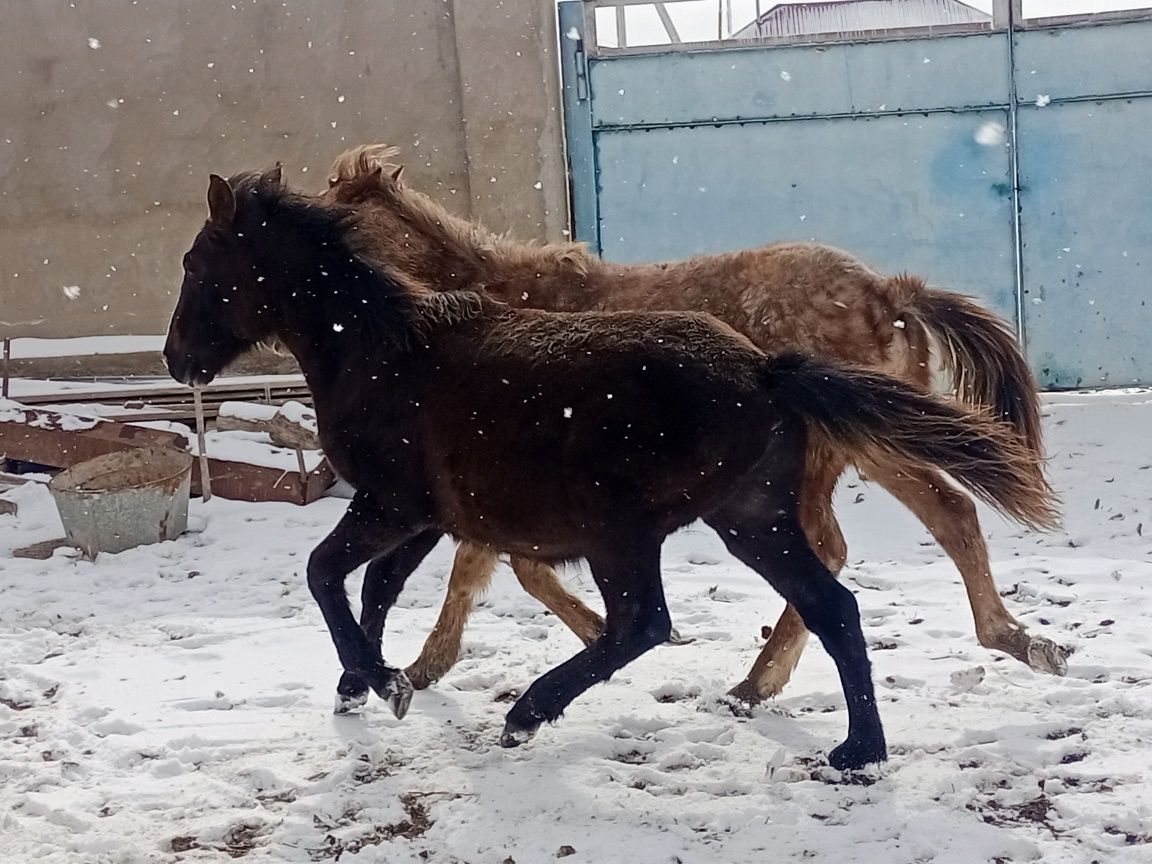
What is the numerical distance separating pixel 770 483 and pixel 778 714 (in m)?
0.97

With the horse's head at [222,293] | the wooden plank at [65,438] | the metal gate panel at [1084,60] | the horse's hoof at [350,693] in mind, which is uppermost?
the metal gate panel at [1084,60]

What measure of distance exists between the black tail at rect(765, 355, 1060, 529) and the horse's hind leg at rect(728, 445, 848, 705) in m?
0.62

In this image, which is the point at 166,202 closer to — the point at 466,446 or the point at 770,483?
the point at 466,446

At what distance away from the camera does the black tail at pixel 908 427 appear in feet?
10.7

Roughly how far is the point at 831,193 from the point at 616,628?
5.33 metres

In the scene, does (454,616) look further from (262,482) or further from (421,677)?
(262,482)

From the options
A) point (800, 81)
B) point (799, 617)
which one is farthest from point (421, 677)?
point (800, 81)

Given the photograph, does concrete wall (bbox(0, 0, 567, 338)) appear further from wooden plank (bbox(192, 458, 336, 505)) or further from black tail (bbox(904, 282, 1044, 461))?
black tail (bbox(904, 282, 1044, 461))

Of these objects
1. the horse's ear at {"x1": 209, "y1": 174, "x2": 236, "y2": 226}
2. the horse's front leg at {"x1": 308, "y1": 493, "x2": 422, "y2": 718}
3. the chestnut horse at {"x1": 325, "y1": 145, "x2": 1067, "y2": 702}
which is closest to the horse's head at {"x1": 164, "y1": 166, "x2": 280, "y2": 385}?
the horse's ear at {"x1": 209, "y1": 174, "x2": 236, "y2": 226}

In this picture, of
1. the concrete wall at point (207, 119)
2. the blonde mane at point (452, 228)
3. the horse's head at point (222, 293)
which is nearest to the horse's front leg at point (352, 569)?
the horse's head at point (222, 293)

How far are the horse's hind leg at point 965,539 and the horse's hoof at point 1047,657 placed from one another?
0.01 m

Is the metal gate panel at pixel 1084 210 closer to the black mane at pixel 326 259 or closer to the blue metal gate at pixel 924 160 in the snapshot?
the blue metal gate at pixel 924 160

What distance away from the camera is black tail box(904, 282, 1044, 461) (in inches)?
165

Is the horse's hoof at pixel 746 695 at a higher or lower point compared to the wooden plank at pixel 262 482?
lower
